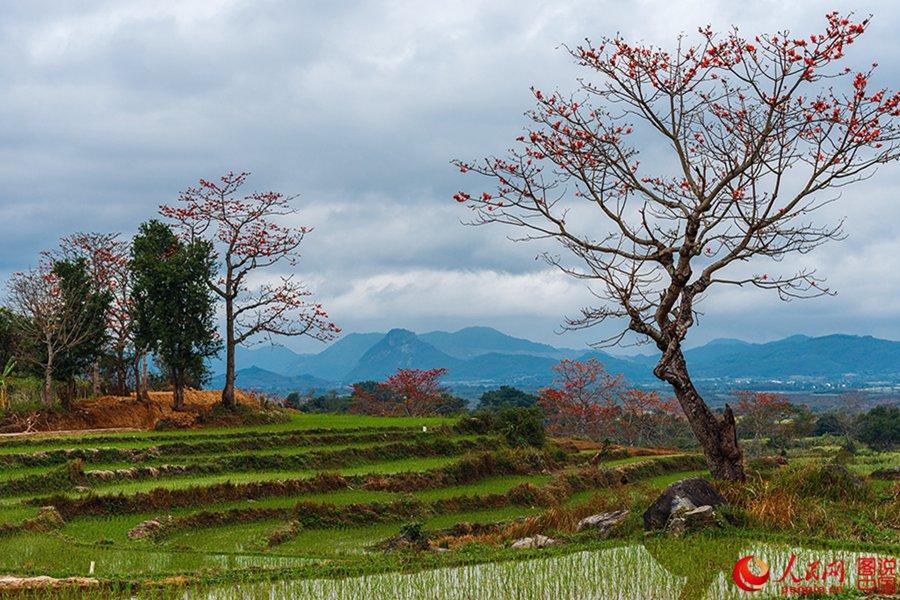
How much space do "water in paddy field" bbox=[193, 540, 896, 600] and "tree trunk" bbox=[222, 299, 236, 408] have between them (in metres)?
20.8

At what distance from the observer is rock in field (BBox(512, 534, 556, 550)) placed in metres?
11.5

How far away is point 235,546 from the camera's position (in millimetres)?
13758

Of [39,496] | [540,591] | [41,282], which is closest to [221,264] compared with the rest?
[41,282]

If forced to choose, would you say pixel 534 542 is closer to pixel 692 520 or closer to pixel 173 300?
pixel 692 520

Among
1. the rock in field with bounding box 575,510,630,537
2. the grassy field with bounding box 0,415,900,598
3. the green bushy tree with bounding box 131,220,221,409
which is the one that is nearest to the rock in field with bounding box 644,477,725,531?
the grassy field with bounding box 0,415,900,598

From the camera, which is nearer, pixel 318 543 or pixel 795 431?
pixel 318 543

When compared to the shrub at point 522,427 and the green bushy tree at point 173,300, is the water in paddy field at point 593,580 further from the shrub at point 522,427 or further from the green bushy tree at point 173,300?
the green bushy tree at point 173,300

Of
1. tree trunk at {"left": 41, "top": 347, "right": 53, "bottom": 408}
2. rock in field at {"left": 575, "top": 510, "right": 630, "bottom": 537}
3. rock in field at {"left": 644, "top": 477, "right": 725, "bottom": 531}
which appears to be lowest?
rock in field at {"left": 575, "top": 510, "right": 630, "bottom": 537}

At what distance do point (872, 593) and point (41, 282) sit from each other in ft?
91.2

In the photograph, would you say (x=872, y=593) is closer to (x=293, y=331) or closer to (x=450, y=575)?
(x=450, y=575)
